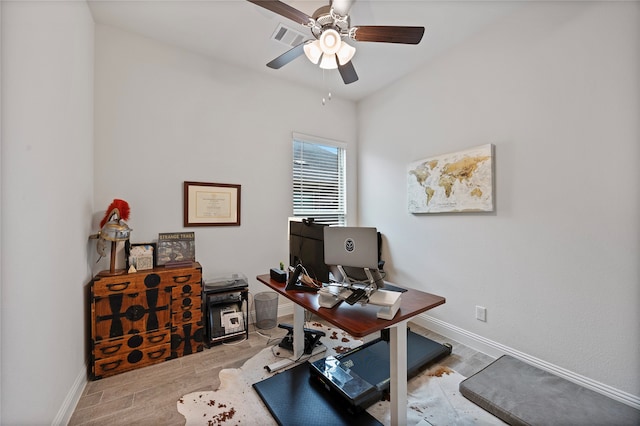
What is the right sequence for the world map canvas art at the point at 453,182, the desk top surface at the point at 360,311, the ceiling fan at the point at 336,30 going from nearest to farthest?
the desk top surface at the point at 360,311 < the ceiling fan at the point at 336,30 < the world map canvas art at the point at 453,182

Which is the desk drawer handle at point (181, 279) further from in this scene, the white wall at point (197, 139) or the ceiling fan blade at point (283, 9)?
the ceiling fan blade at point (283, 9)

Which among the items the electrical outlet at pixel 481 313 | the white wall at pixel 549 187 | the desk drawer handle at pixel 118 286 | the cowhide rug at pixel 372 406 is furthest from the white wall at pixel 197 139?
the electrical outlet at pixel 481 313

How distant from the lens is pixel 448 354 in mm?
2354

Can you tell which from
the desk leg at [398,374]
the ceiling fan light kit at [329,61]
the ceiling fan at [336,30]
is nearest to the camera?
the desk leg at [398,374]

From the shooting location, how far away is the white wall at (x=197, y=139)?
2.42m

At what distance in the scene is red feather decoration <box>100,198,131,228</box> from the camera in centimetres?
221

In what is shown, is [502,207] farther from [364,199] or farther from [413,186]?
[364,199]

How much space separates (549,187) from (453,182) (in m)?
0.76

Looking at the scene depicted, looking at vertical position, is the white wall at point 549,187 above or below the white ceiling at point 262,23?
below

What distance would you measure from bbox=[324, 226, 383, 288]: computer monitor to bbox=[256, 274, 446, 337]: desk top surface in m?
0.19

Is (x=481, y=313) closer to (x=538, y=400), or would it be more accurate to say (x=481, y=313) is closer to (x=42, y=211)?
(x=538, y=400)

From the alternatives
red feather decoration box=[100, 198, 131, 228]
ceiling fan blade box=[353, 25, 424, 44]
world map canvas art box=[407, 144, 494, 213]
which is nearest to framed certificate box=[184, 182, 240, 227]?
red feather decoration box=[100, 198, 131, 228]

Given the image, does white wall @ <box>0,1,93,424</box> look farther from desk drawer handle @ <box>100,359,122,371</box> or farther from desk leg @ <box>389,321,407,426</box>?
desk leg @ <box>389,321,407,426</box>

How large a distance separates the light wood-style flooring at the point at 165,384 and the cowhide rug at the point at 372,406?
0.09 metres
